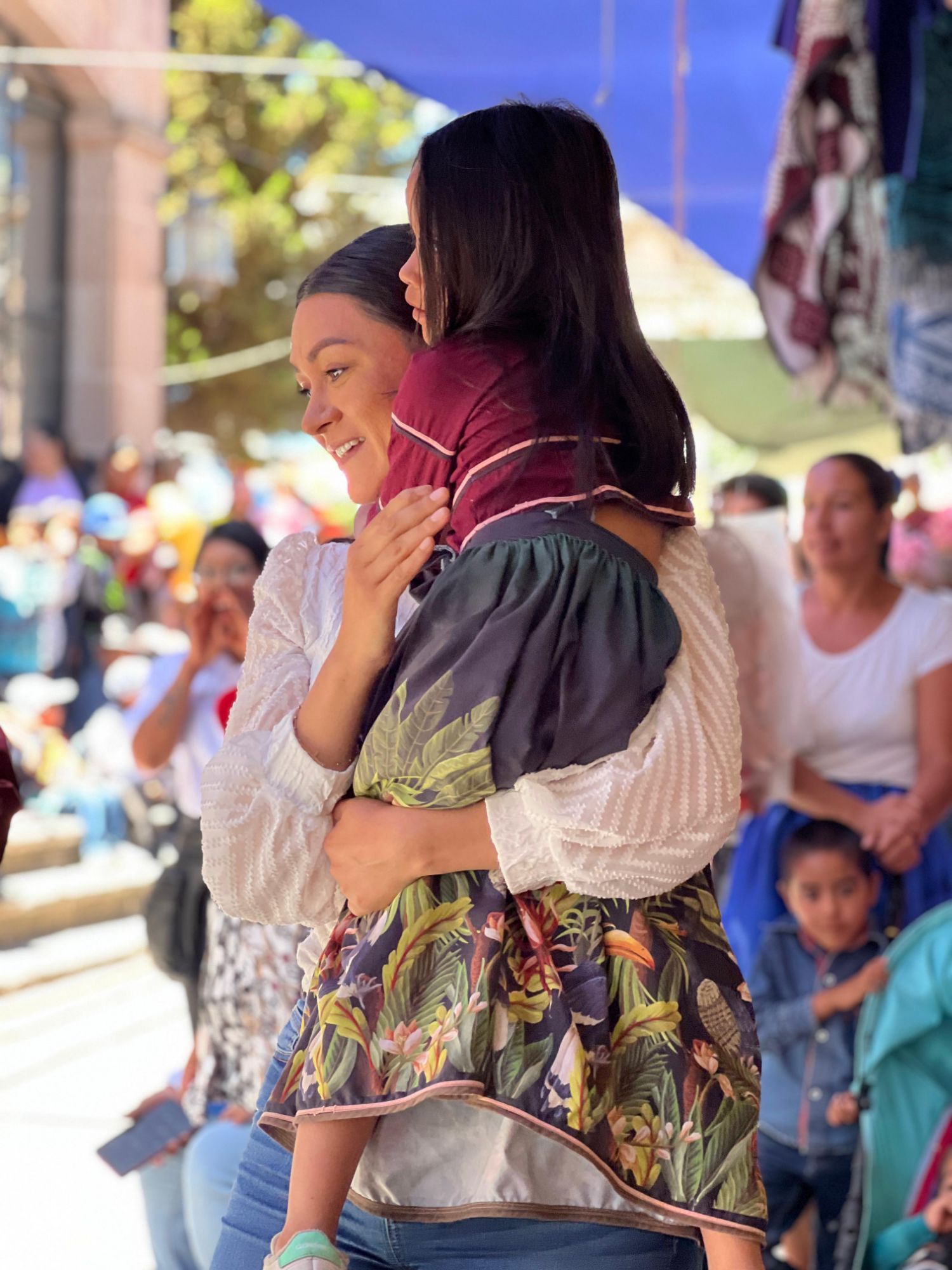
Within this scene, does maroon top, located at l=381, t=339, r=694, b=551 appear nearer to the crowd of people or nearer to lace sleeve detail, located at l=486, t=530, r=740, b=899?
the crowd of people

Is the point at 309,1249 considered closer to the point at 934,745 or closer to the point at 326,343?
the point at 326,343

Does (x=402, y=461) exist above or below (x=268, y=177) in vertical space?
above

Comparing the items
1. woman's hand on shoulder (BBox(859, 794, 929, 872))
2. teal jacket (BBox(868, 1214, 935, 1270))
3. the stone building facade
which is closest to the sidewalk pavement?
teal jacket (BBox(868, 1214, 935, 1270))

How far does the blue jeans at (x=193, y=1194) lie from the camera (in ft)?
10.5

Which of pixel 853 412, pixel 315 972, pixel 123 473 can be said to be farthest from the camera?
pixel 123 473

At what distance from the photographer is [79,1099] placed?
6.33 metres

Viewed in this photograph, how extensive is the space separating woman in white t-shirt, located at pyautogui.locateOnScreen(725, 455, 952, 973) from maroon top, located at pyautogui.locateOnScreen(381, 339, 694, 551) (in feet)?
8.45

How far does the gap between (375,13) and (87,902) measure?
16.3 ft

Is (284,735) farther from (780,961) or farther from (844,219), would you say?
(844,219)

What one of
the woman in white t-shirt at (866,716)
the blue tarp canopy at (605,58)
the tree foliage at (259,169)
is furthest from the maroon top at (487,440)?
the tree foliage at (259,169)

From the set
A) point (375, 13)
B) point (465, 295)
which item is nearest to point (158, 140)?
point (375, 13)

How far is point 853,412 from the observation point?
745 cm

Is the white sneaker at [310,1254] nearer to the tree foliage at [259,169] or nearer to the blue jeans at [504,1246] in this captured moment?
the blue jeans at [504,1246]

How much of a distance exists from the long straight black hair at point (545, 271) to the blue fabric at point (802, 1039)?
2.48 metres
